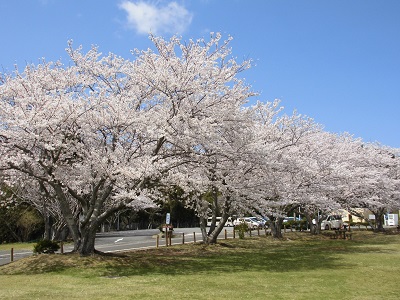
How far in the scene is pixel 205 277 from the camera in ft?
41.7

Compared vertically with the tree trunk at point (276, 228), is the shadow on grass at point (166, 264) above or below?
below

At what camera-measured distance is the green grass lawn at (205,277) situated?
32.4 feet

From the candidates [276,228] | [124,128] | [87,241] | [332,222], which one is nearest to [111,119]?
[124,128]

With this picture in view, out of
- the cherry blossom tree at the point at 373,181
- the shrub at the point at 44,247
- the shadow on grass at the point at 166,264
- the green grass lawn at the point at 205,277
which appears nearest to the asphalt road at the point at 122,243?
the shrub at the point at 44,247

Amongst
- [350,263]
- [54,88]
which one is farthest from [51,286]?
[350,263]

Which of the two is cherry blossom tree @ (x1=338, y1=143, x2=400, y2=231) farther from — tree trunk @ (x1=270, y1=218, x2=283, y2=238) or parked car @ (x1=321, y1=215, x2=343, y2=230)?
tree trunk @ (x1=270, y1=218, x2=283, y2=238)

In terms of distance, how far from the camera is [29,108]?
606 inches

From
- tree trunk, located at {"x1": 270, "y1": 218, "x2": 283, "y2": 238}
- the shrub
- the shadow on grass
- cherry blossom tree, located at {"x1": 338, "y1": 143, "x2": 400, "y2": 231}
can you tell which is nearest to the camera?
the shadow on grass

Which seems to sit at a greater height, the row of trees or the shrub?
the row of trees

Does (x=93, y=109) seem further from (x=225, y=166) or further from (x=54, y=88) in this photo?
(x=225, y=166)

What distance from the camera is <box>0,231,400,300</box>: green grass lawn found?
988 cm

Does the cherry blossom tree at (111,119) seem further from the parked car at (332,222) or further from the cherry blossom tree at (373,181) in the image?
the parked car at (332,222)

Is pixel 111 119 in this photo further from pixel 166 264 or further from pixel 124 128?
pixel 166 264

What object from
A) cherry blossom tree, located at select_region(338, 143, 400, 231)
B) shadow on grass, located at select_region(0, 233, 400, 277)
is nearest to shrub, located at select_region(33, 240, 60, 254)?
shadow on grass, located at select_region(0, 233, 400, 277)
